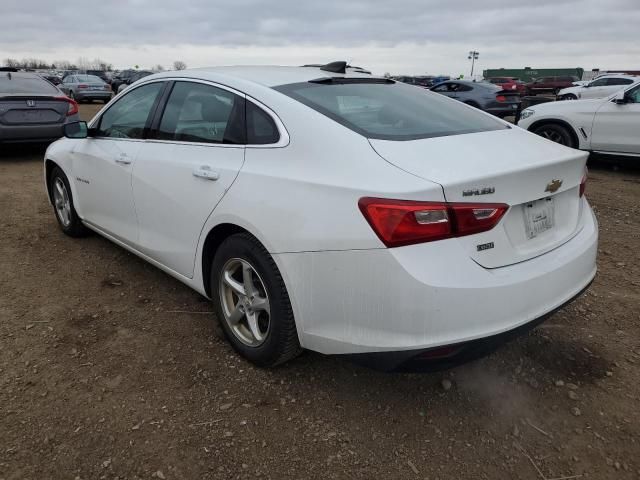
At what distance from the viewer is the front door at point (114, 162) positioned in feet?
11.6

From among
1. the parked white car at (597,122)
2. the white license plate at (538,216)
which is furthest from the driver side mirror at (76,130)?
the parked white car at (597,122)

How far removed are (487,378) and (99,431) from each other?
1.95m

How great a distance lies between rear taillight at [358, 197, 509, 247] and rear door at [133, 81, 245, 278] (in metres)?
0.92

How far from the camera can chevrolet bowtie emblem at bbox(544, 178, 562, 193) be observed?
237cm

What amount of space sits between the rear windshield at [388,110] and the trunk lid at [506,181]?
145 mm

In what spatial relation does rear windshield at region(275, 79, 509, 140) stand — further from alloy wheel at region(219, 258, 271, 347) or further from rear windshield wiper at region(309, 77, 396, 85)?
alloy wheel at region(219, 258, 271, 347)

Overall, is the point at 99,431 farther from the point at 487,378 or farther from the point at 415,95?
the point at 415,95

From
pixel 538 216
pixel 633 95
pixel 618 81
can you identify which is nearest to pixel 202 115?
pixel 538 216

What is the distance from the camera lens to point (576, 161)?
8.48 ft

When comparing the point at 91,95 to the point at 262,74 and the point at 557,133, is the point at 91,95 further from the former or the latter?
the point at 262,74

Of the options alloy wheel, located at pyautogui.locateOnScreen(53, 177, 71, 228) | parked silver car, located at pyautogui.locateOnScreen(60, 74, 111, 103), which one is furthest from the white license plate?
parked silver car, located at pyautogui.locateOnScreen(60, 74, 111, 103)

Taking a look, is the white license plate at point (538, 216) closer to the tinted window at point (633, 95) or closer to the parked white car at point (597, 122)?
the parked white car at point (597, 122)

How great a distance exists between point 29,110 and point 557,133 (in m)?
8.62

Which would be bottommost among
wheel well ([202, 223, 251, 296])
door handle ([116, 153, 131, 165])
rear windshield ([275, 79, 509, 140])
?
wheel well ([202, 223, 251, 296])
